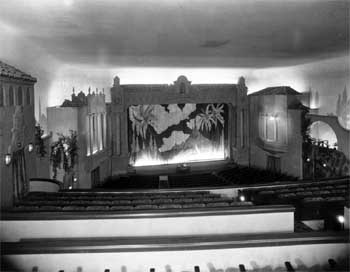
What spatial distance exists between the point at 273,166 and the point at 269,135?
0.64 m

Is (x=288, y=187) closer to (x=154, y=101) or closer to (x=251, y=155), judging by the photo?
(x=251, y=155)

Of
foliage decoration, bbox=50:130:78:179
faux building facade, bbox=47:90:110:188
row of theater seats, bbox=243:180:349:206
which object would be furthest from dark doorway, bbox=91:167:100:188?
row of theater seats, bbox=243:180:349:206

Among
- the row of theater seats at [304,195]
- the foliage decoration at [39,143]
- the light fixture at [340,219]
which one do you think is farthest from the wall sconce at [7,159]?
the light fixture at [340,219]

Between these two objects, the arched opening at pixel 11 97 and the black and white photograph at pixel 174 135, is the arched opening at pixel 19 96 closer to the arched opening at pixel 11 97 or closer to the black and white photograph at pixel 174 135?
the black and white photograph at pixel 174 135

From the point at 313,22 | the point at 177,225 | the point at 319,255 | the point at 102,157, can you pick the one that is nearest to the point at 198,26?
the point at 313,22

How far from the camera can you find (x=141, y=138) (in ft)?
26.1

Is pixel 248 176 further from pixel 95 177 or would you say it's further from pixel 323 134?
pixel 95 177

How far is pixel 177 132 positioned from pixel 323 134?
3815mm

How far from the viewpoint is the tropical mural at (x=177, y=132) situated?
7.74 m

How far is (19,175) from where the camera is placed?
371cm

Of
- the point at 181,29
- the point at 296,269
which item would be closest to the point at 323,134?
the point at 181,29

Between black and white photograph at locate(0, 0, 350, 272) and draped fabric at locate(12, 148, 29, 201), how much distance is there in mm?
22

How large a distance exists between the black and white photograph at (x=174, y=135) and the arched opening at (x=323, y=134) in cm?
3

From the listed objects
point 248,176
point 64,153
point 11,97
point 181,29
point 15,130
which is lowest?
point 248,176
